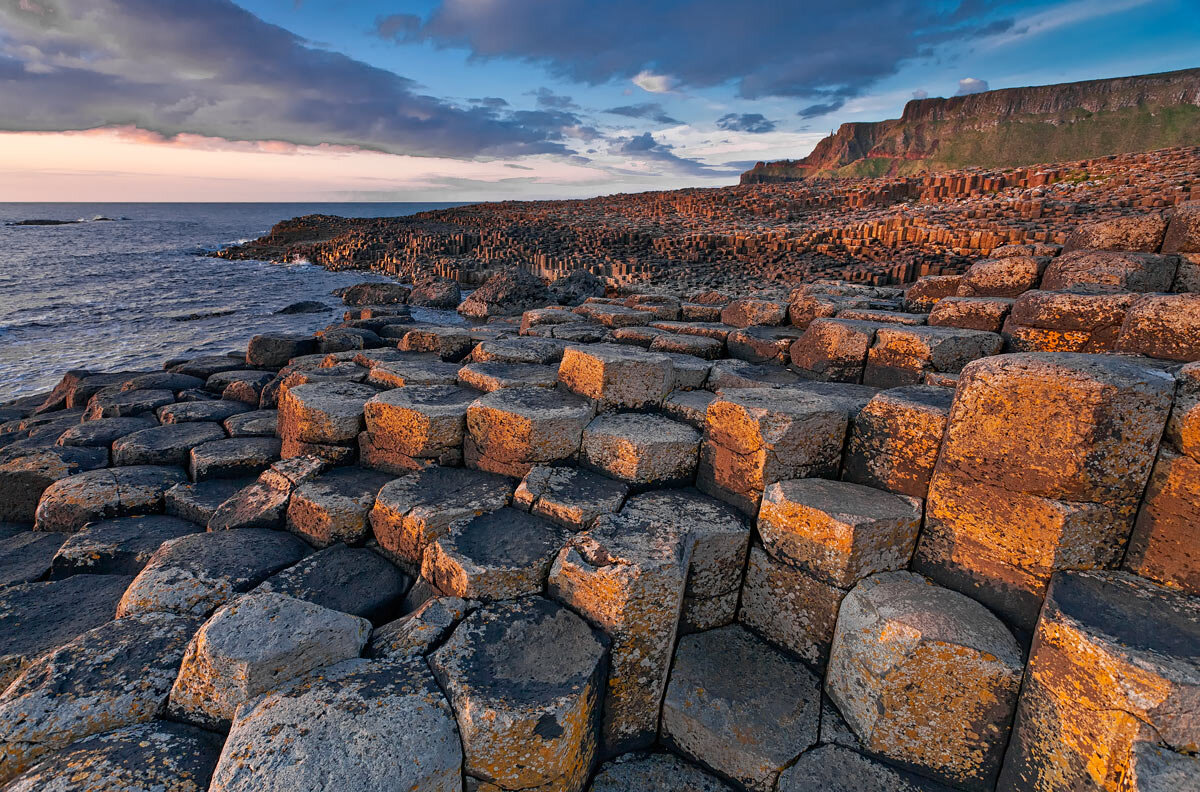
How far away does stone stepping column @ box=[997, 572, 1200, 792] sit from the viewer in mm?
1971

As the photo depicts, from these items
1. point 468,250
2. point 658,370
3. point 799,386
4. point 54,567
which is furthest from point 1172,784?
point 468,250

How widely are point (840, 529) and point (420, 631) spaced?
7.42 ft

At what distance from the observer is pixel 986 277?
18.4 ft

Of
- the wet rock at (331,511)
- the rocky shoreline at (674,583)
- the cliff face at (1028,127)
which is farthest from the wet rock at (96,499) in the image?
the cliff face at (1028,127)

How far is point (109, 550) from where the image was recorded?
3971mm

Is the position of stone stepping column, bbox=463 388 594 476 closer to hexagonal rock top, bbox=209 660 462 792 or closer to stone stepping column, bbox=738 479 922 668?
stone stepping column, bbox=738 479 922 668

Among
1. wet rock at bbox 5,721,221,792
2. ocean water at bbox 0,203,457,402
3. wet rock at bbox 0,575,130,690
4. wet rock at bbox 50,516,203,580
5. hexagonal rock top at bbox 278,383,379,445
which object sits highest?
hexagonal rock top at bbox 278,383,379,445

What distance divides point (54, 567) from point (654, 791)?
440 centimetres

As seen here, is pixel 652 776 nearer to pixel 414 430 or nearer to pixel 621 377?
pixel 621 377

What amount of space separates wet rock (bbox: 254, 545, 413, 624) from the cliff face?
7083 centimetres

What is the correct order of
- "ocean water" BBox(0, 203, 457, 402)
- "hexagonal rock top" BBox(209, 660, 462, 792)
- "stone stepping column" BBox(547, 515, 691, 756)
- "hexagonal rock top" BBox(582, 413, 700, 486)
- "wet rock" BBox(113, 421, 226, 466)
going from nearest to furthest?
1. "hexagonal rock top" BBox(209, 660, 462, 792)
2. "stone stepping column" BBox(547, 515, 691, 756)
3. "hexagonal rock top" BBox(582, 413, 700, 486)
4. "wet rock" BBox(113, 421, 226, 466)
5. "ocean water" BBox(0, 203, 457, 402)

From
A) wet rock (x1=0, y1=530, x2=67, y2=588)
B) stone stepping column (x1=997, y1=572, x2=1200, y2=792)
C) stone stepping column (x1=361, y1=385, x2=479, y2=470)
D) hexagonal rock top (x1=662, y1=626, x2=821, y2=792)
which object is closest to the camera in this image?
stone stepping column (x1=997, y1=572, x2=1200, y2=792)

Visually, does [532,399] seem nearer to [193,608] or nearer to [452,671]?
[452,671]

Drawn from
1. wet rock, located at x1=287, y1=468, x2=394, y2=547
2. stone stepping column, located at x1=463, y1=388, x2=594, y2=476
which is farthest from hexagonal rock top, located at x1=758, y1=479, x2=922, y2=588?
wet rock, located at x1=287, y1=468, x2=394, y2=547
